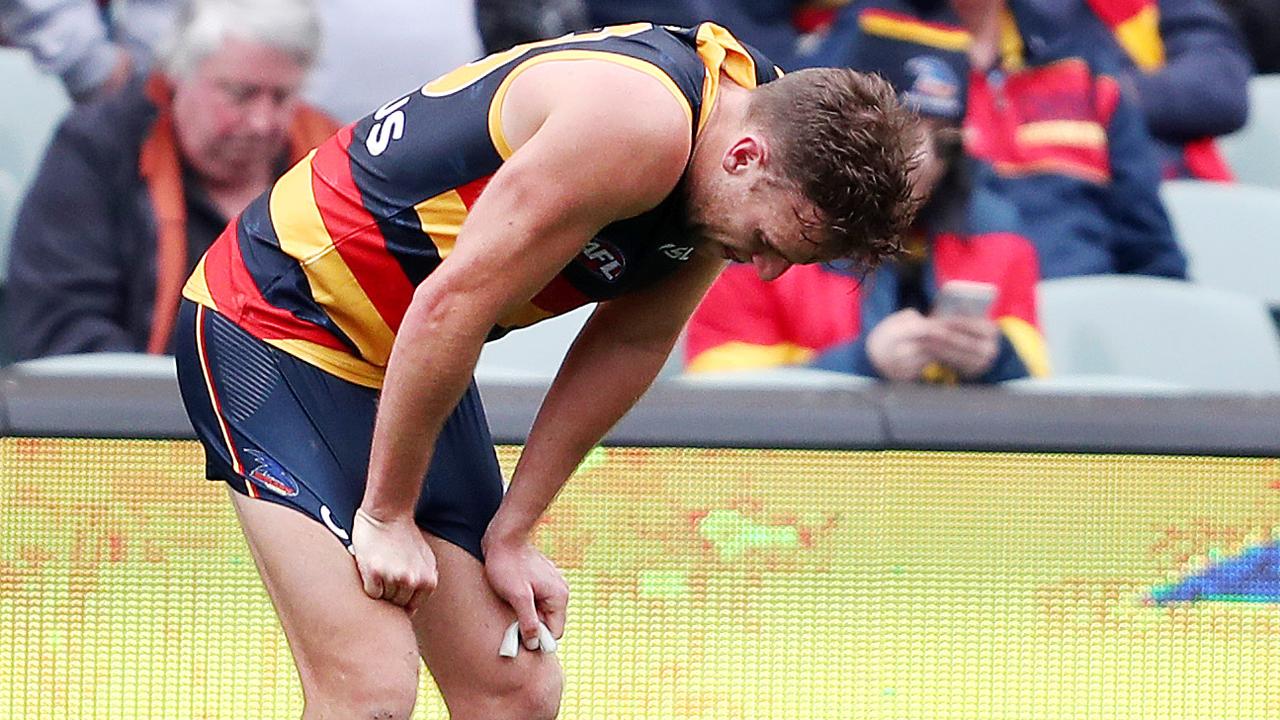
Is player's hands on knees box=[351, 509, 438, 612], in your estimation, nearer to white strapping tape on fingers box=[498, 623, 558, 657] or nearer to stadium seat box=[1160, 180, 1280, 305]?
white strapping tape on fingers box=[498, 623, 558, 657]

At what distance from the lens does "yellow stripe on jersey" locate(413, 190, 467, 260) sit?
1.95m

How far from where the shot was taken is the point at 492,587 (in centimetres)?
218

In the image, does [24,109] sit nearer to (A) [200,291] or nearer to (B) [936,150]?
(B) [936,150]

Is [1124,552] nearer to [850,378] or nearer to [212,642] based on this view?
[850,378]

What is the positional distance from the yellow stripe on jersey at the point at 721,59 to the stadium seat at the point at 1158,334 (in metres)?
1.90

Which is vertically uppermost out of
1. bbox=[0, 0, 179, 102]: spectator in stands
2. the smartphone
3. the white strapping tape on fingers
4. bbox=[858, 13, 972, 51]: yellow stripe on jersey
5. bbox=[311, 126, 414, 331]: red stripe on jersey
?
bbox=[311, 126, 414, 331]: red stripe on jersey

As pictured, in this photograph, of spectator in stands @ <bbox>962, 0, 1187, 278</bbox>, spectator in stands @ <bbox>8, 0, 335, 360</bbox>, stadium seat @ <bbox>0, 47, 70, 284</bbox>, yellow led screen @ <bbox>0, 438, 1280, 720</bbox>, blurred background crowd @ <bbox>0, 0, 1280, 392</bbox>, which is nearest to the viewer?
yellow led screen @ <bbox>0, 438, 1280, 720</bbox>

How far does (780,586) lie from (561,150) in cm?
148

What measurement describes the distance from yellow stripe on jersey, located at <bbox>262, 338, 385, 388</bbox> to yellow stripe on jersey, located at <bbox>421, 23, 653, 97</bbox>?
31cm

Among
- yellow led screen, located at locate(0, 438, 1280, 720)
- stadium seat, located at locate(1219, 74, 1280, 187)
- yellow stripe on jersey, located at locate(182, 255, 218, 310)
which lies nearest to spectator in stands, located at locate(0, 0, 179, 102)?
yellow led screen, located at locate(0, 438, 1280, 720)

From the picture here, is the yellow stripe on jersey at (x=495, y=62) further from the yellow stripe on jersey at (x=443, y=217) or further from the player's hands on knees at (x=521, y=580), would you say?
the player's hands on knees at (x=521, y=580)

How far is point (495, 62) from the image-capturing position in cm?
197

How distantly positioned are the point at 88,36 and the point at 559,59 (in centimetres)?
237

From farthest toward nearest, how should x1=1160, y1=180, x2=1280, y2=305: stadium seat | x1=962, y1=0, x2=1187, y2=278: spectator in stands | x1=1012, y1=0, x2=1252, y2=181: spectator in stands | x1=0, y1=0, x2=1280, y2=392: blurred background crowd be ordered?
x1=1012, y1=0, x2=1252, y2=181: spectator in stands < x1=1160, y1=180, x2=1280, y2=305: stadium seat < x1=962, y1=0, x2=1187, y2=278: spectator in stands < x1=0, y1=0, x2=1280, y2=392: blurred background crowd
